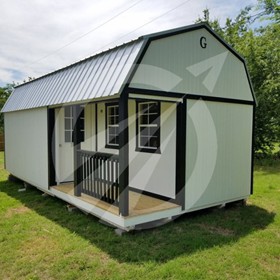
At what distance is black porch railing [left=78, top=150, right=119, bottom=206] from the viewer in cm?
477

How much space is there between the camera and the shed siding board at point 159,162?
5434 millimetres

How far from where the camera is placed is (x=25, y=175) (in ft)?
25.1

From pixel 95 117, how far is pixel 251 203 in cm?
469

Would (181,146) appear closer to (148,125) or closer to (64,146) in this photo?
(148,125)

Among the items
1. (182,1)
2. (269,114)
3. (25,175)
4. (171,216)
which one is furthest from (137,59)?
(269,114)

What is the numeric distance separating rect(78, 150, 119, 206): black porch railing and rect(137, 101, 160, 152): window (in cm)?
122

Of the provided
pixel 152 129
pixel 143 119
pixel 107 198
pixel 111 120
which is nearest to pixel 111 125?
pixel 111 120

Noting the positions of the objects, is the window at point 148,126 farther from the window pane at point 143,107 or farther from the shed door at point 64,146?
the shed door at point 64,146

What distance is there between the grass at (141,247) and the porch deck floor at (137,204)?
342 mm

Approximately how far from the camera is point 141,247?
3.90 m

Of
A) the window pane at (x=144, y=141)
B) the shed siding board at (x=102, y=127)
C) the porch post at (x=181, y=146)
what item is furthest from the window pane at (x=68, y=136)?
the porch post at (x=181, y=146)

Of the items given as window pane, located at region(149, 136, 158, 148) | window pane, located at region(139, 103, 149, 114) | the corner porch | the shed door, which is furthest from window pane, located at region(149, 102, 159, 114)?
the shed door

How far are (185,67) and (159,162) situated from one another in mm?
2094

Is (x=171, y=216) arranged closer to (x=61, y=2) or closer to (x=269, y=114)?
(x=61, y=2)
